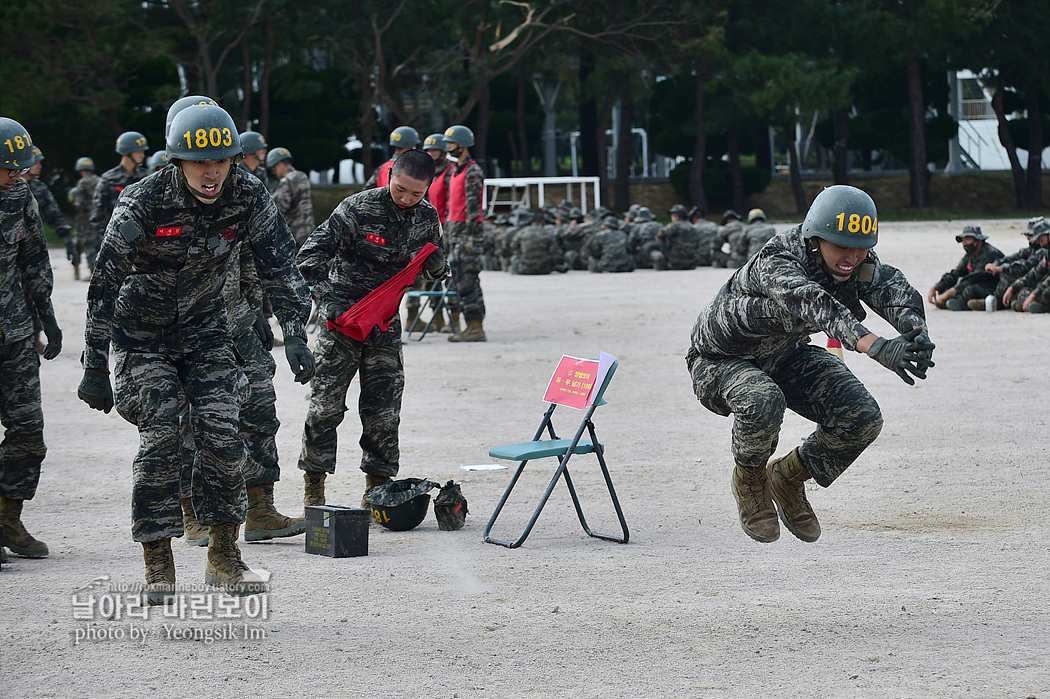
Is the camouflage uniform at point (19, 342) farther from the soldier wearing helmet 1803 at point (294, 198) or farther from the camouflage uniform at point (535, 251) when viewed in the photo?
the camouflage uniform at point (535, 251)

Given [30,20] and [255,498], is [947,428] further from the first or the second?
[30,20]

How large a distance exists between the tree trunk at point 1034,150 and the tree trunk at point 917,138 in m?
3.49

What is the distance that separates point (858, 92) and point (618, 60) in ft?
38.8

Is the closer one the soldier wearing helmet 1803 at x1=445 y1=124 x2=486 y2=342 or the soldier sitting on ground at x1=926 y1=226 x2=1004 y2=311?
the soldier wearing helmet 1803 at x1=445 y1=124 x2=486 y2=342

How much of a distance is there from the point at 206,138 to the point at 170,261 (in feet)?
1.85

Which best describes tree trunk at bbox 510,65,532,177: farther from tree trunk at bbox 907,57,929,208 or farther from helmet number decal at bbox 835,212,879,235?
helmet number decal at bbox 835,212,879,235

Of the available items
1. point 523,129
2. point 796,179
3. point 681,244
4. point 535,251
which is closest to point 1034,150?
point 796,179

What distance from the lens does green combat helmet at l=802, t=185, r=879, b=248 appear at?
5809mm

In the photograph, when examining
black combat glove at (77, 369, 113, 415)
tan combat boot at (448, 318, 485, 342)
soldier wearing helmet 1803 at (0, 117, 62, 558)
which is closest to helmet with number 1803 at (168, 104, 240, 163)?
black combat glove at (77, 369, 113, 415)

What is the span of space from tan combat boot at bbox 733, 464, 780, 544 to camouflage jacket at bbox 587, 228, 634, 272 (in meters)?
20.7

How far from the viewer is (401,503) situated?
7.23 meters

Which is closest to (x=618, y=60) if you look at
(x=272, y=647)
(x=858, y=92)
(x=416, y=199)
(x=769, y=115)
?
(x=769, y=115)

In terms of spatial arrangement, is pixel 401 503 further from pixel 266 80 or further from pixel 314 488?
pixel 266 80

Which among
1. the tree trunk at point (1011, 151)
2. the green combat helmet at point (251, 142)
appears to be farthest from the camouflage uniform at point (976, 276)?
the tree trunk at point (1011, 151)
